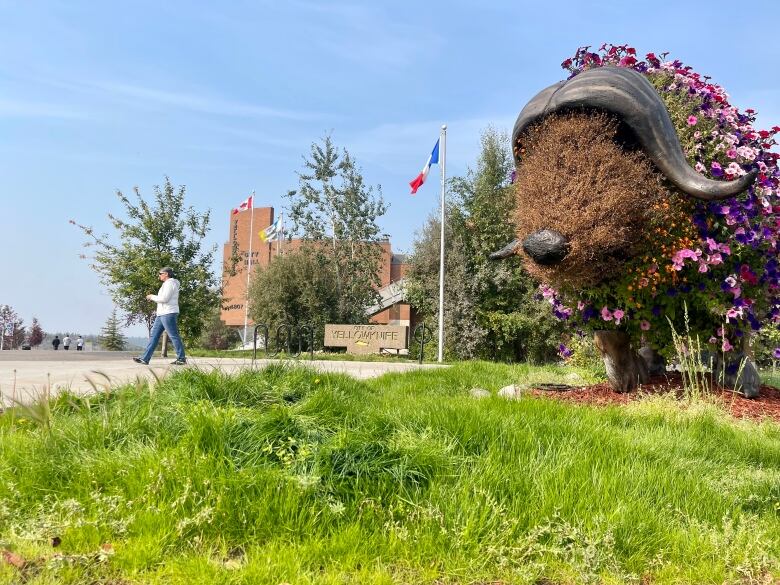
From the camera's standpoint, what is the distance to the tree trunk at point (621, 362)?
6340 millimetres

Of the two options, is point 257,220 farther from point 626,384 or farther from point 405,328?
point 626,384

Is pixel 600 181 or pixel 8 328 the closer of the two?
pixel 600 181

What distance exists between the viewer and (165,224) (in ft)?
58.4

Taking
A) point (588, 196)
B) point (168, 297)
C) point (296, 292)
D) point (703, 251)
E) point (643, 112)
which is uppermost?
point (643, 112)

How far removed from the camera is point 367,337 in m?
19.7

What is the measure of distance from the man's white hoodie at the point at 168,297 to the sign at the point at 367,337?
32.2 feet

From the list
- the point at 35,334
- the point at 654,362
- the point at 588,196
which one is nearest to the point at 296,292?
the point at 654,362

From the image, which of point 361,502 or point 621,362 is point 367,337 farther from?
point 361,502

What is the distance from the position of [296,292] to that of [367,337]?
5937 millimetres

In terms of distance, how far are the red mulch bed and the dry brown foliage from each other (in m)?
1.24

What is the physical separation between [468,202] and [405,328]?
17.5 feet

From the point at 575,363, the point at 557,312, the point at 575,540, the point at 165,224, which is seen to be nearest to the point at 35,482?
the point at 575,540

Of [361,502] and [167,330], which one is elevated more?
[167,330]

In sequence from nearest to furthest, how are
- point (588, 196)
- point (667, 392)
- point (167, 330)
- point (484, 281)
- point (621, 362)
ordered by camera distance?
point (588, 196) → point (667, 392) → point (621, 362) → point (167, 330) → point (484, 281)
